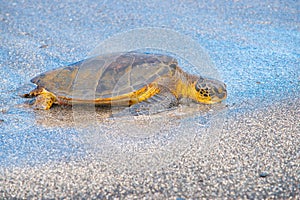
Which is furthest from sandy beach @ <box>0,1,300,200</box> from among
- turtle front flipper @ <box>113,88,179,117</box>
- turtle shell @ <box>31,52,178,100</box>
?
turtle shell @ <box>31,52,178,100</box>

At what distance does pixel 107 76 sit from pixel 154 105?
457mm

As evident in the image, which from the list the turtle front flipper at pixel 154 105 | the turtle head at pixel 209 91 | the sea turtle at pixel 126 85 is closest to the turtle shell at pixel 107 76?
the sea turtle at pixel 126 85

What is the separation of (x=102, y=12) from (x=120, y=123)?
3.31 metres

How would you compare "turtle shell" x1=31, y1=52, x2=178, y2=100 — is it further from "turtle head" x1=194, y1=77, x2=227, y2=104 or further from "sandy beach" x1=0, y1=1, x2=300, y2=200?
"turtle head" x1=194, y1=77, x2=227, y2=104

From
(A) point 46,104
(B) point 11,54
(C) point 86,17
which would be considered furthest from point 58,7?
(A) point 46,104

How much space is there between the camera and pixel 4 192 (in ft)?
7.16

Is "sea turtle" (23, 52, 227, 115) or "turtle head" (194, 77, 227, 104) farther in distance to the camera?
"turtle head" (194, 77, 227, 104)

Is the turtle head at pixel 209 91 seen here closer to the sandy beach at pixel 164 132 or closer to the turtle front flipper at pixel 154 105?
the sandy beach at pixel 164 132

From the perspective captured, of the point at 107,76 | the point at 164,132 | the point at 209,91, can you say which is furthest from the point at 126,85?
the point at 209,91

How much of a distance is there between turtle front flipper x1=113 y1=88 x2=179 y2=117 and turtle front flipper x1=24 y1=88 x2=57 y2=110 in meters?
0.61

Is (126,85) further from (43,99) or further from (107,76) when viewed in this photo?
(43,99)

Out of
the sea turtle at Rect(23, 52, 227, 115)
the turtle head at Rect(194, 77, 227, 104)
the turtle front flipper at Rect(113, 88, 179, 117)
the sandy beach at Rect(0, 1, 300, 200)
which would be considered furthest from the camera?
the turtle head at Rect(194, 77, 227, 104)

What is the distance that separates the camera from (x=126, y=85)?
3297 mm

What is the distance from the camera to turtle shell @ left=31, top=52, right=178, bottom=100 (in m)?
3.30
